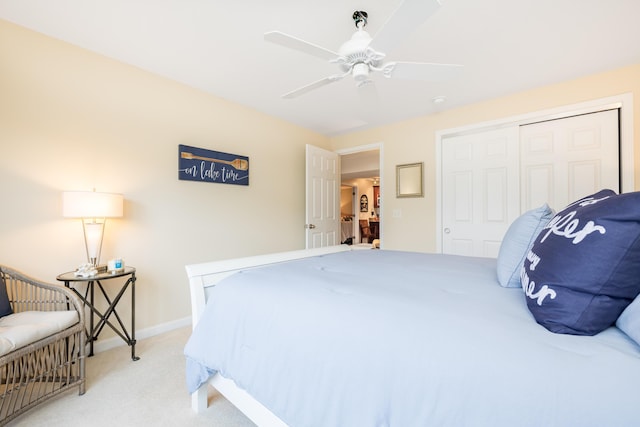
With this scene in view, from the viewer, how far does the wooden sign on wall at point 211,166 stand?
2.76 metres

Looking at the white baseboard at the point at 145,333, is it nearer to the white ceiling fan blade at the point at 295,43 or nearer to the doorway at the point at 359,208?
the white ceiling fan blade at the point at 295,43

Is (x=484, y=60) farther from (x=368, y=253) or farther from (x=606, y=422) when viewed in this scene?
(x=606, y=422)

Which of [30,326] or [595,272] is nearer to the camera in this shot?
[595,272]

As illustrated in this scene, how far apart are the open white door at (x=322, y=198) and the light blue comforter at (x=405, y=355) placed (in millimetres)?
2484

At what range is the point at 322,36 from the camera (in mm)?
1966

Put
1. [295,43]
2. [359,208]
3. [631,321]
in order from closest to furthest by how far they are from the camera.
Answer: [631,321] < [295,43] < [359,208]

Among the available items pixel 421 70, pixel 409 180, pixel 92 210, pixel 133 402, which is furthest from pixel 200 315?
pixel 409 180

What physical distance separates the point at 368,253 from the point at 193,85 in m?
2.37

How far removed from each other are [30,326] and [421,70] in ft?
8.57

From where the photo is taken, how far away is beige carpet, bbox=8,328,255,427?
1.45 metres

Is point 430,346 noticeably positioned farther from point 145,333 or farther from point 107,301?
point 145,333

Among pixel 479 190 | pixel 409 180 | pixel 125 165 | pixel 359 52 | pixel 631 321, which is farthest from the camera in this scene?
pixel 409 180

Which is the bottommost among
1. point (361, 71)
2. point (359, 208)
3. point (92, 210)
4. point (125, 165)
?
point (92, 210)

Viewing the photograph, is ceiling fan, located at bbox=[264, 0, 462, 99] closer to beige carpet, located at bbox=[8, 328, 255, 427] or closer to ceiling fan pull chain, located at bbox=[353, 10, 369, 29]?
ceiling fan pull chain, located at bbox=[353, 10, 369, 29]
